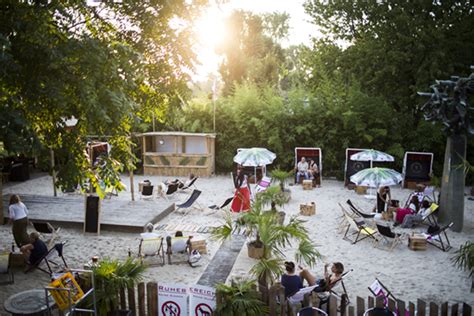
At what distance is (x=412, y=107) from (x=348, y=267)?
13.5 metres

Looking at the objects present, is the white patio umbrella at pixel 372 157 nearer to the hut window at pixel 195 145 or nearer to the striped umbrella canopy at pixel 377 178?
the striped umbrella canopy at pixel 377 178

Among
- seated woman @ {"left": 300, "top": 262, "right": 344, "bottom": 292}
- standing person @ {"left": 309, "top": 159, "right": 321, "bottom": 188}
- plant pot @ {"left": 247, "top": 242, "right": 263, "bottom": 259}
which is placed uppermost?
standing person @ {"left": 309, "top": 159, "right": 321, "bottom": 188}

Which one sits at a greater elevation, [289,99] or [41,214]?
[289,99]

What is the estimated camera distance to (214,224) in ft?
41.2

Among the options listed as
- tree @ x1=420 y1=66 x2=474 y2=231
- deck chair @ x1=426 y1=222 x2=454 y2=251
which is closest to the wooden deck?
deck chair @ x1=426 y1=222 x2=454 y2=251

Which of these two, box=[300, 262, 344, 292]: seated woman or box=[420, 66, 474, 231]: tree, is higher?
box=[420, 66, 474, 231]: tree

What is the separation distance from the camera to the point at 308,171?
1766cm

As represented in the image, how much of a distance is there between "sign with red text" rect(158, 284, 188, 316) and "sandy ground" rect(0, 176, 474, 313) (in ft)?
6.88

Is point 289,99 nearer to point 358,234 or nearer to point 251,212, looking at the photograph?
point 358,234

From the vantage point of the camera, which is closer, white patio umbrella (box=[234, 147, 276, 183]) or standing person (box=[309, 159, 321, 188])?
white patio umbrella (box=[234, 147, 276, 183])

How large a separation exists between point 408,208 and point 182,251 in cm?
664

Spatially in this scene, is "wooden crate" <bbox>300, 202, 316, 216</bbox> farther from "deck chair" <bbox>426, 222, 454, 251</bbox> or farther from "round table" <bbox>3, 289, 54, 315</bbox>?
"round table" <bbox>3, 289, 54, 315</bbox>

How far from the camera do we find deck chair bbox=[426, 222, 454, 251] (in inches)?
409

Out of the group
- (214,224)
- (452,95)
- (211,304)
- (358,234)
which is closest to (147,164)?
(214,224)
